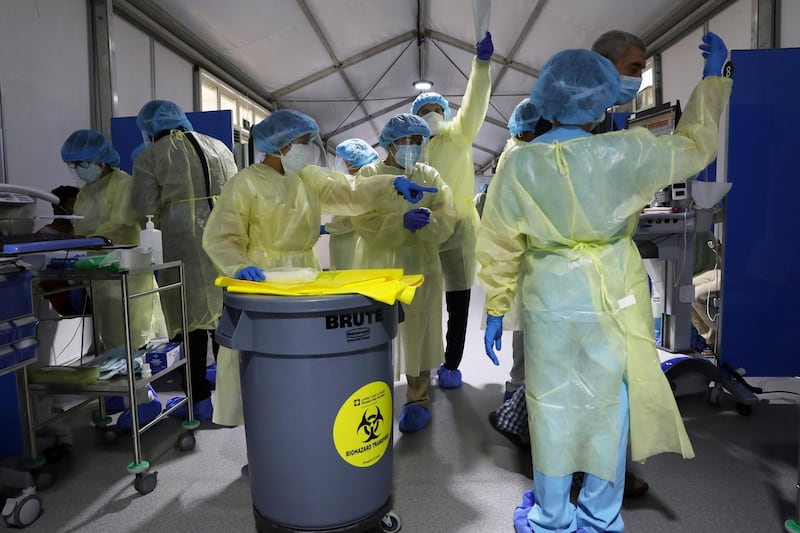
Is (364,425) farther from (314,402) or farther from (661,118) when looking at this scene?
(661,118)

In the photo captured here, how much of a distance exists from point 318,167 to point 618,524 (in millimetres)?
1459

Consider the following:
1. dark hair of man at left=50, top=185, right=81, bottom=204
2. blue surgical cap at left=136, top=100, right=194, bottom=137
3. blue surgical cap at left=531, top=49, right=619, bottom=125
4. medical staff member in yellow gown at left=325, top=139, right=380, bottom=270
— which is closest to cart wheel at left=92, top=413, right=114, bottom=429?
dark hair of man at left=50, top=185, right=81, bottom=204

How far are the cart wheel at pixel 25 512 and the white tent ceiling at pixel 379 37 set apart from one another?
3092 millimetres

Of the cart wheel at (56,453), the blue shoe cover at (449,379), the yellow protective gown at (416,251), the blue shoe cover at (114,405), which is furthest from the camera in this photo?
the blue shoe cover at (449,379)

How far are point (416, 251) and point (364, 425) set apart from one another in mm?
950

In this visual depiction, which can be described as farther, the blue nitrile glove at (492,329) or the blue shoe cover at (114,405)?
the blue shoe cover at (114,405)

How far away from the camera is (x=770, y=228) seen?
2.31 m

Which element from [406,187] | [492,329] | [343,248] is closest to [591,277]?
[492,329]

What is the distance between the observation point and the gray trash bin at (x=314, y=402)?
1154 mm

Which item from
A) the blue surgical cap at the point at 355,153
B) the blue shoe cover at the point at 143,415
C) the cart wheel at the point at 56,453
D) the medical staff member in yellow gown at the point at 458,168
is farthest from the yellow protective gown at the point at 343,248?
the cart wheel at the point at 56,453

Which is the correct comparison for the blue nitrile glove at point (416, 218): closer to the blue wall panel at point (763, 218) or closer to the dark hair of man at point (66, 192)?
the blue wall panel at point (763, 218)

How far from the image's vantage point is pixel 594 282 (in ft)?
4.00

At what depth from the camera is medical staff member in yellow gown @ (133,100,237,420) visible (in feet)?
7.14

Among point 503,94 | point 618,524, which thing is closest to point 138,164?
point 618,524
